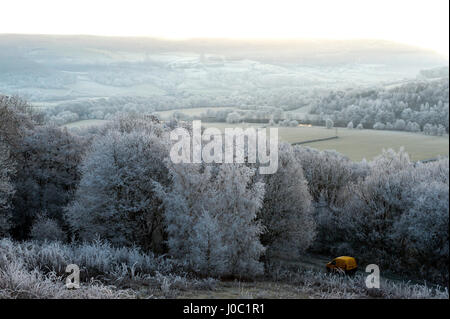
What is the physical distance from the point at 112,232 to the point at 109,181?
9.12 ft

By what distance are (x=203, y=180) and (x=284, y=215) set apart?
8.85 metres

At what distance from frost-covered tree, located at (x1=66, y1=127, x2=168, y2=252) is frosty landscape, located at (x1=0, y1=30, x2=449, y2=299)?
10cm

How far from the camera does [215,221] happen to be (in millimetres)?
16297

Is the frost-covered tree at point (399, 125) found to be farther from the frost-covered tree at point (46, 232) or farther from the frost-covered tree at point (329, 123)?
the frost-covered tree at point (46, 232)

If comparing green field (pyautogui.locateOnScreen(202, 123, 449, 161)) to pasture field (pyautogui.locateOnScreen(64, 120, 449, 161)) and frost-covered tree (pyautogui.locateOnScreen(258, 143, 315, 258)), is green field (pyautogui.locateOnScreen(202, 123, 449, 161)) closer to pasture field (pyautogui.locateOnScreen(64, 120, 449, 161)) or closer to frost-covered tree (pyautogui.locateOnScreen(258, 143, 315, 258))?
pasture field (pyautogui.locateOnScreen(64, 120, 449, 161))

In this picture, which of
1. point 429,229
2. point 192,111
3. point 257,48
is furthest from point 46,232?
point 257,48

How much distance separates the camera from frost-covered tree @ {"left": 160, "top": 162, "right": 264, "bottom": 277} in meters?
15.6

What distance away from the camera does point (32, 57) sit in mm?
36938

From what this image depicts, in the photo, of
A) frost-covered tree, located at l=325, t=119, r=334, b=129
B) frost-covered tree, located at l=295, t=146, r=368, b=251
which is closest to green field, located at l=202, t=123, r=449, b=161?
frost-covered tree, located at l=325, t=119, r=334, b=129

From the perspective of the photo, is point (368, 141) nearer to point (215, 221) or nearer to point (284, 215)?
point (284, 215)

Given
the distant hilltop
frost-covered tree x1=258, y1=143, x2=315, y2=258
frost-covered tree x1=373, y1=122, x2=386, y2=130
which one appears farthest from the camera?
frost-covered tree x1=373, y1=122, x2=386, y2=130
